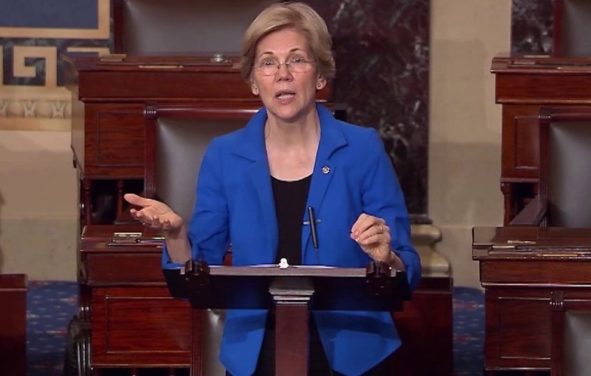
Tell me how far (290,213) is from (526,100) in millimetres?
2887

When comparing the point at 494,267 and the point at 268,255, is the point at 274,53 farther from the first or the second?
the point at 494,267

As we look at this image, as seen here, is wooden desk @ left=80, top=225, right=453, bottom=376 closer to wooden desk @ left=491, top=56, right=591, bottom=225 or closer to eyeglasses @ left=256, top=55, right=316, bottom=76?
eyeglasses @ left=256, top=55, right=316, bottom=76

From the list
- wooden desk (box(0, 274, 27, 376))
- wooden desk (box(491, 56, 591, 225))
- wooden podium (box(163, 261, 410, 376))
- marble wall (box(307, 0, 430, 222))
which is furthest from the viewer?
marble wall (box(307, 0, 430, 222))

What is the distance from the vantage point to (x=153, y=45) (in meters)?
7.23

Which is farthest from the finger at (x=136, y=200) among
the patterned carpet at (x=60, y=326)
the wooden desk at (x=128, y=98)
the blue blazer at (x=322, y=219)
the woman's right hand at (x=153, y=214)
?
the patterned carpet at (x=60, y=326)

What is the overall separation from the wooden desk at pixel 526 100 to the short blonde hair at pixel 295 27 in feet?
8.85

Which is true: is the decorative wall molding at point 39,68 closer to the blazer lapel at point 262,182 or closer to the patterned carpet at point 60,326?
the patterned carpet at point 60,326

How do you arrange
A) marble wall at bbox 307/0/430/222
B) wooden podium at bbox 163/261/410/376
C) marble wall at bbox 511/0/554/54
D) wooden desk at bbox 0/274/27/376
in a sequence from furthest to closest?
marble wall at bbox 307/0/430/222 → marble wall at bbox 511/0/554/54 → wooden desk at bbox 0/274/27/376 → wooden podium at bbox 163/261/410/376

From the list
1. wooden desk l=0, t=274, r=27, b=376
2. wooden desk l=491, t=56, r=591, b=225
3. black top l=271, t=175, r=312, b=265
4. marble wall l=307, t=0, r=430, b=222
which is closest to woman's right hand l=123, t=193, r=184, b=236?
black top l=271, t=175, r=312, b=265

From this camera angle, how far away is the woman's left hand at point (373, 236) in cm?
342

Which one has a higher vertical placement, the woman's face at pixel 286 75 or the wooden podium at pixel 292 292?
the woman's face at pixel 286 75

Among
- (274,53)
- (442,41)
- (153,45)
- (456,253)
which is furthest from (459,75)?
(274,53)

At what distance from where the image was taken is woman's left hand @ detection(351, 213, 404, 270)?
11.2 feet

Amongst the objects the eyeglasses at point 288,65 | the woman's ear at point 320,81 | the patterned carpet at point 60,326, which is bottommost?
the patterned carpet at point 60,326
